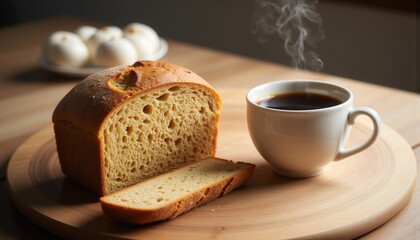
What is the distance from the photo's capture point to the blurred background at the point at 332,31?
2.96 metres

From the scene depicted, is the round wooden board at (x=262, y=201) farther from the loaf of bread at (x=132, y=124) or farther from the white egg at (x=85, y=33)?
the white egg at (x=85, y=33)

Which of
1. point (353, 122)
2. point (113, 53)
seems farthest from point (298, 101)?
point (113, 53)

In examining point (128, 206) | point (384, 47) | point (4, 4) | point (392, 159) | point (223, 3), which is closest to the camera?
point (128, 206)

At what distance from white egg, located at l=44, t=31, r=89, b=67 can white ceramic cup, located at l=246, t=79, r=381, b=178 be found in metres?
0.87

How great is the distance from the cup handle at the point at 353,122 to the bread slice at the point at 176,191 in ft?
0.59

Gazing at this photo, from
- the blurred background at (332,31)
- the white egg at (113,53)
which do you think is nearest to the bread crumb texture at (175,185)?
the white egg at (113,53)

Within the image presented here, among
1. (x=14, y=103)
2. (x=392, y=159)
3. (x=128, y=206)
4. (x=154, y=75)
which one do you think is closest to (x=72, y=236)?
(x=128, y=206)

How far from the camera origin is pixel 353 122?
4.22 feet

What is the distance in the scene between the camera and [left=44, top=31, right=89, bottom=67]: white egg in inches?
79.7

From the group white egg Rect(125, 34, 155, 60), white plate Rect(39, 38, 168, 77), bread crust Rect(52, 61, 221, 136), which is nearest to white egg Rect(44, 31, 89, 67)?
white plate Rect(39, 38, 168, 77)

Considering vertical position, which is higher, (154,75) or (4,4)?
(154,75)

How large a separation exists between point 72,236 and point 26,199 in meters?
0.15

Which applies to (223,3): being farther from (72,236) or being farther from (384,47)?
(72,236)

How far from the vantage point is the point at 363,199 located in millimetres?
1193
